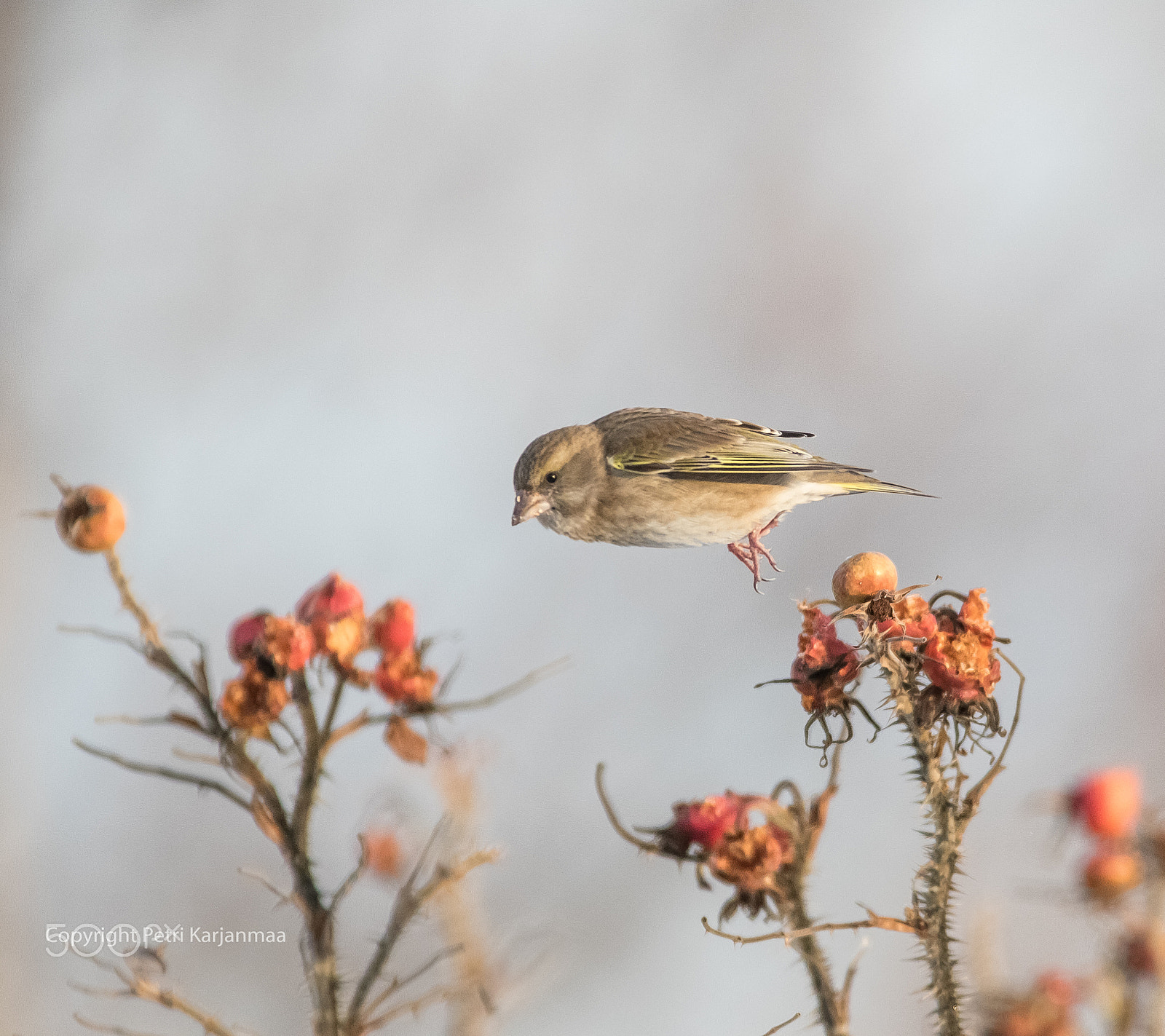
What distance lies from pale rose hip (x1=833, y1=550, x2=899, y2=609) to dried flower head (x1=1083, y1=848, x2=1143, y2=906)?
0.68 meters

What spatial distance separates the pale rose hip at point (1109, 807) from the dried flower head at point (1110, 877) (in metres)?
0.05

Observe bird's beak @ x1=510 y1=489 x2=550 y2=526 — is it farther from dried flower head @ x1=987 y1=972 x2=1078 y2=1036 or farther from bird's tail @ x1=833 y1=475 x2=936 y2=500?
dried flower head @ x1=987 y1=972 x2=1078 y2=1036

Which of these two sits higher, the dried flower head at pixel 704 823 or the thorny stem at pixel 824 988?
the dried flower head at pixel 704 823

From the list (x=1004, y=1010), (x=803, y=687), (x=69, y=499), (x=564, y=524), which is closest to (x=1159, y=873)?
(x=1004, y=1010)

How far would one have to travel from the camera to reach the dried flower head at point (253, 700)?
1.41 m

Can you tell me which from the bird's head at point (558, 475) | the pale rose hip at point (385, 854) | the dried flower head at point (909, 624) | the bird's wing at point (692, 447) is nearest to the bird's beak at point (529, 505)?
the bird's head at point (558, 475)

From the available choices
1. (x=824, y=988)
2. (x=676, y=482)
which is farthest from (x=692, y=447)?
(x=824, y=988)

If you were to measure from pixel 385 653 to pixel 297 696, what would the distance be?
14 centimetres

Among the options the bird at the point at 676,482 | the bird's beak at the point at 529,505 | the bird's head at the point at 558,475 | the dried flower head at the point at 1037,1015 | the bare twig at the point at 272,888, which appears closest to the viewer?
the dried flower head at the point at 1037,1015

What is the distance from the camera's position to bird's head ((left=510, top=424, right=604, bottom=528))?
10.0 feet

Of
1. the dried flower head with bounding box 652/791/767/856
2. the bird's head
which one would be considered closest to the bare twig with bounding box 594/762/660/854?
the dried flower head with bounding box 652/791/767/856

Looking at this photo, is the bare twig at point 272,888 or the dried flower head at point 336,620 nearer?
the bare twig at point 272,888

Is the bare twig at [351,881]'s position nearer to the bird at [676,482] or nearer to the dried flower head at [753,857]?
the dried flower head at [753,857]

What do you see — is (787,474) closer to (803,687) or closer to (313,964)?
(803,687)
